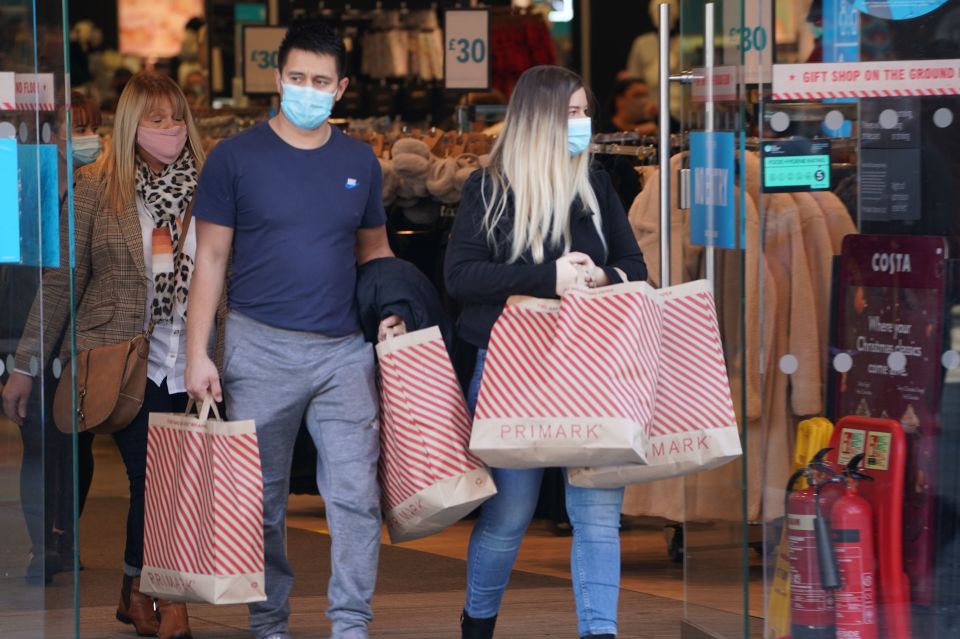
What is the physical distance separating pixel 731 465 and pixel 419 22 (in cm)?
713

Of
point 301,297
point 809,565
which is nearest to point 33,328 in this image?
point 301,297

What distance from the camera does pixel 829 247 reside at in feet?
14.4

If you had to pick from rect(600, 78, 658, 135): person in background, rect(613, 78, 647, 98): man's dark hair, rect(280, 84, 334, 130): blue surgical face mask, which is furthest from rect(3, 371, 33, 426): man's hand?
rect(613, 78, 647, 98): man's dark hair

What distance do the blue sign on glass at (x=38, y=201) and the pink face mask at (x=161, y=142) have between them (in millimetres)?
753

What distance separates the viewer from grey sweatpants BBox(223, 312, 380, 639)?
14.0ft

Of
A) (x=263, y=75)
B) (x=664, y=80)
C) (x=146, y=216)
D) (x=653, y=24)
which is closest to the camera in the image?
(x=146, y=216)

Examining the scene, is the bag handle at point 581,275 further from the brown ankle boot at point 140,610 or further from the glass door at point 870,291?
the brown ankle boot at point 140,610

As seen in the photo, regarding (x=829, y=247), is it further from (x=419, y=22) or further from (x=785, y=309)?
(x=419, y=22)

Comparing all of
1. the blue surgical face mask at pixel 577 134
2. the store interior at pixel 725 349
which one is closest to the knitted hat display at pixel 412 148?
the store interior at pixel 725 349

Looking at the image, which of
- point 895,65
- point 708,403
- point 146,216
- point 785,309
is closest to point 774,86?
point 895,65

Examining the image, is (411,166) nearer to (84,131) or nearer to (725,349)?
(84,131)

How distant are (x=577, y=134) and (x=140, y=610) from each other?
79.8 inches

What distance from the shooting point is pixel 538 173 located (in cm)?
413

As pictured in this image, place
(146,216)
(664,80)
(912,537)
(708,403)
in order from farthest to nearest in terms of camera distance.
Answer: (664,80), (146,216), (912,537), (708,403)
